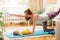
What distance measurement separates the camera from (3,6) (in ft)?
22.3

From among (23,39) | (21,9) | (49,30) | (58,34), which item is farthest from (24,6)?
(58,34)

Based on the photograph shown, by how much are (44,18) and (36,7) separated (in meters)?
2.57

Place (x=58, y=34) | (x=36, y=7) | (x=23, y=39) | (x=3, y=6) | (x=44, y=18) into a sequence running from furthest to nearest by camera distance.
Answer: (x=36, y=7) < (x=3, y=6) < (x=44, y=18) < (x=23, y=39) < (x=58, y=34)

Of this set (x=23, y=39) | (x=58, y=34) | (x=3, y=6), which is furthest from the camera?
(x=3, y=6)

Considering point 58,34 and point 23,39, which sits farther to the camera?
point 23,39

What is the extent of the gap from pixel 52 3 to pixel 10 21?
81.8 inches

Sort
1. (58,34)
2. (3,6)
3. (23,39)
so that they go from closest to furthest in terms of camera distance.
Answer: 1. (58,34)
2. (23,39)
3. (3,6)

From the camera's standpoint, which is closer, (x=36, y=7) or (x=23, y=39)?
(x=23, y=39)

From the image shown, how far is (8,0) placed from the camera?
6.96 metres

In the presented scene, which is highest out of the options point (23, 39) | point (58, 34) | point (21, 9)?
point (21, 9)

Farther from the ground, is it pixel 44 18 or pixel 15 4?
pixel 15 4

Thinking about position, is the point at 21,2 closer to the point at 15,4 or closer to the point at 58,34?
the point at 15,4

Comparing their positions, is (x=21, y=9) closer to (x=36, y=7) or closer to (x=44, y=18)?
(x=36, y=7)

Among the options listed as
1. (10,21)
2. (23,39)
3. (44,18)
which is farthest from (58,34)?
(10,21)
